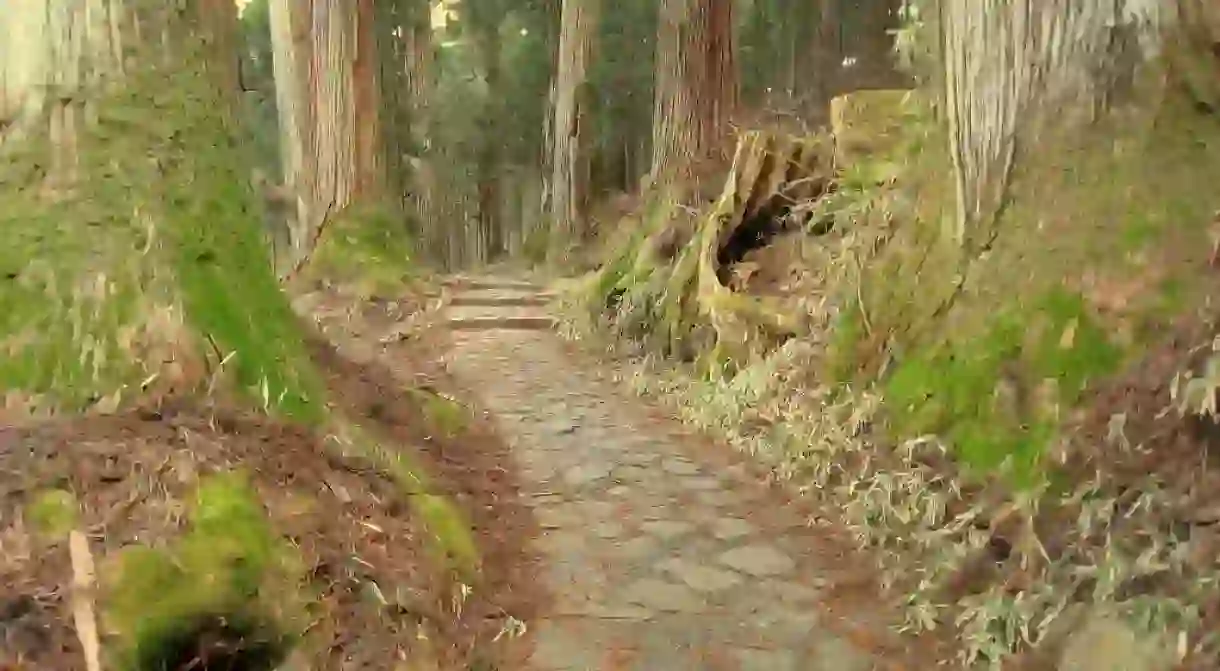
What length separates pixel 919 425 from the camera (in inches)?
167

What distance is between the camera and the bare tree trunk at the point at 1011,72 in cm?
381

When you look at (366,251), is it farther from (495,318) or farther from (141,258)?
(141,258)

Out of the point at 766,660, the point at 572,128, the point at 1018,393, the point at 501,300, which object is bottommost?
the point at 766,660

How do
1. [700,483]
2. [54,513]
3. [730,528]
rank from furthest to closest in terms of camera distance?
[700,483], [730,528], [54,513]

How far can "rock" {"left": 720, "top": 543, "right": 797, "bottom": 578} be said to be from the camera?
388cm

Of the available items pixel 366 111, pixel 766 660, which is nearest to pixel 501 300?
pixel 366 111

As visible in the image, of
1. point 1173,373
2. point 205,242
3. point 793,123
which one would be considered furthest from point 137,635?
point 793,123

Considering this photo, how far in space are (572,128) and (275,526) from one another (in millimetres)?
12015

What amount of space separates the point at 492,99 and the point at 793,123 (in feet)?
37.7

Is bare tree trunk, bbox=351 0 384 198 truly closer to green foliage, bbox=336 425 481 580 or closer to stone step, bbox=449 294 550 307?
stone step, bbox=449 294 550 307

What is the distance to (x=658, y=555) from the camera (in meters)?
4.04

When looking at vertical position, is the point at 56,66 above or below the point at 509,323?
above

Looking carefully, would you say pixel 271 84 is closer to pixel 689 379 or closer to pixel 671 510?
pixel 689 379

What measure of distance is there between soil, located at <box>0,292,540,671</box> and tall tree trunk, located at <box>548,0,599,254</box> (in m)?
11.0
